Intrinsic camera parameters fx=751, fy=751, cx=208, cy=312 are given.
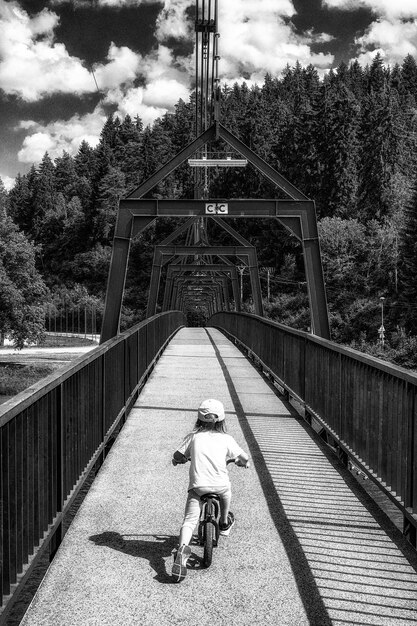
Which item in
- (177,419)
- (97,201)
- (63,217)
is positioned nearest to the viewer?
(177,419)

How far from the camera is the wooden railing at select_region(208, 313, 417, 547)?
500cm

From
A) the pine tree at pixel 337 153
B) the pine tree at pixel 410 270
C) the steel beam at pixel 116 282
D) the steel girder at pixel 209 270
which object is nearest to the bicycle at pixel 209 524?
the steel beam at pixel 116 282

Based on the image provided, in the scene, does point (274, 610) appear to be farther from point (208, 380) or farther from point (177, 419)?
point (208, 380)

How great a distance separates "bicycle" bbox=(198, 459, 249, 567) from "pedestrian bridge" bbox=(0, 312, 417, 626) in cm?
12

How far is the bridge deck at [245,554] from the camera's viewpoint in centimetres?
393

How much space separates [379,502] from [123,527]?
7.01ft

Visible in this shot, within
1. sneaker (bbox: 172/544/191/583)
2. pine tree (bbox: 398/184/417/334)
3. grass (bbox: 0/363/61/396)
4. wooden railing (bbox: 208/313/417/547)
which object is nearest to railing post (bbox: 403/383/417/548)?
wooden railing (bbox: 208/313/417/547)

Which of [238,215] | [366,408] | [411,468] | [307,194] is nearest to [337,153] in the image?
[307,194]

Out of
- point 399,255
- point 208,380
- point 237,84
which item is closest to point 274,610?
point 208,380

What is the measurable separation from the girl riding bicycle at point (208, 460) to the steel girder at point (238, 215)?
38.4ft

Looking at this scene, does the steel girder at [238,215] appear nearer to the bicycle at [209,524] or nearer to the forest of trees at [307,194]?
the bicycle at [209,524]

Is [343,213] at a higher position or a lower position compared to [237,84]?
lower

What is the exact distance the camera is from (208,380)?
14023 millimetres

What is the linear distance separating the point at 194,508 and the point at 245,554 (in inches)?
23.6
